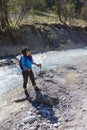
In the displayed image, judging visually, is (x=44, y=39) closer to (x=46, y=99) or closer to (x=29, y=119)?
(x=46, y=99)

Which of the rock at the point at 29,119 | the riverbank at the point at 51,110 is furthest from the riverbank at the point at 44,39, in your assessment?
the rock at the point at 29,119

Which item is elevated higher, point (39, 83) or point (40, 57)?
point (39, 83)

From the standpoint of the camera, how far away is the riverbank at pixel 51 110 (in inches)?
427

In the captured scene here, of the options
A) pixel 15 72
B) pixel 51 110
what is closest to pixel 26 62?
pixel 51 110

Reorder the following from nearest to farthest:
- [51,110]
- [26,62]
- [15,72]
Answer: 1. [51,110]
2. [26,62]
3. [15,72]

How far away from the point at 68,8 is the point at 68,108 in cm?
3303

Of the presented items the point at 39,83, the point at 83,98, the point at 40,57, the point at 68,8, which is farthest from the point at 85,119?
the point at 68,8

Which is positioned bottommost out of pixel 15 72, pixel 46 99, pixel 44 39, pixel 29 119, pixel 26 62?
pixel 44 39

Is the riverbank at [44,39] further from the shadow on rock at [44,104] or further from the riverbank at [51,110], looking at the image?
the shadow on rock at [44,104]

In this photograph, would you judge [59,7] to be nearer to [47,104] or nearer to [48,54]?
[48,54]

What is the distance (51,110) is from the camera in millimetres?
12070

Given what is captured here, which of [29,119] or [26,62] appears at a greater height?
[26,62]

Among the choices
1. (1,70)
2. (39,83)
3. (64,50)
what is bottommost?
(64,50)

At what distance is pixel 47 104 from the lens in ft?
40.8
